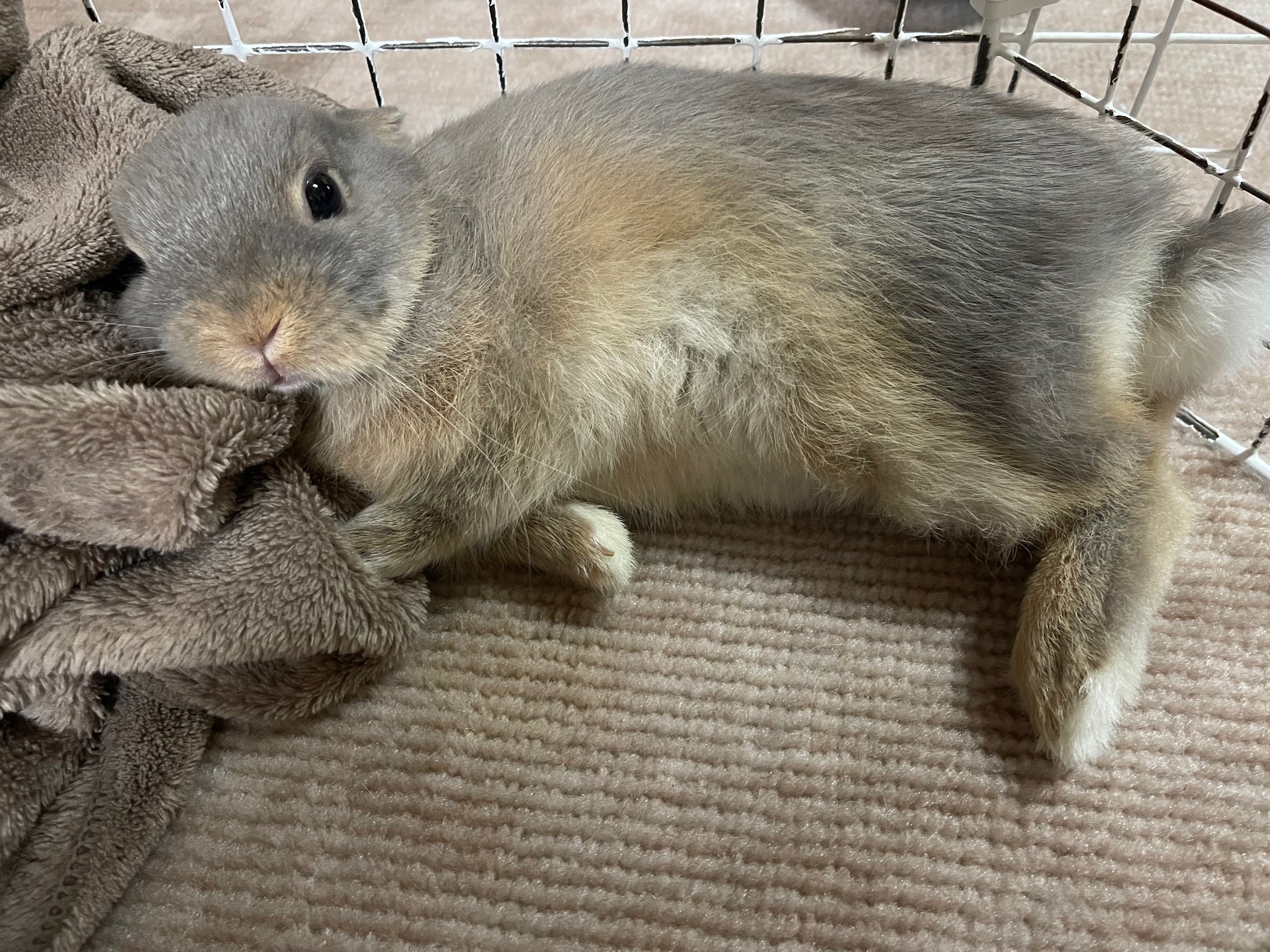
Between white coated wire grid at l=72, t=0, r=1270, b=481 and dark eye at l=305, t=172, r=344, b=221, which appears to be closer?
dark eye at l=305, t=172, r=344, b=221

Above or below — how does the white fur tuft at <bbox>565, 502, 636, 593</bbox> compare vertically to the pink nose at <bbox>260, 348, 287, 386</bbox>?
below

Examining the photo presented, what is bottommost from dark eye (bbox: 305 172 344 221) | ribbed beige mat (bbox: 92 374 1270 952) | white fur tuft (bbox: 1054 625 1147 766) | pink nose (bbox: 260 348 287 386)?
ribbed beige mat (bbox: 92 374 1270 952)

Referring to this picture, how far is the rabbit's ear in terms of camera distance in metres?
1.05

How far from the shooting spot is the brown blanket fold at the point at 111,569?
840 millimetres

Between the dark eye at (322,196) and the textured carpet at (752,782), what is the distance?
0.47 metres

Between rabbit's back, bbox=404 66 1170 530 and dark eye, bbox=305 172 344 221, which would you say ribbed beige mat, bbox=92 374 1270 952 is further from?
dark eye, bbox=305 172 344 221

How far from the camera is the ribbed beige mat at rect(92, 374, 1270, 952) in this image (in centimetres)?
86

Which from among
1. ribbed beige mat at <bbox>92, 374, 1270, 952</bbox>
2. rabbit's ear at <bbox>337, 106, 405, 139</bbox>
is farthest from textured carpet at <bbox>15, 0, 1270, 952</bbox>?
rabbit's ear at <bbox>337, 106, 405, 139</bbox>

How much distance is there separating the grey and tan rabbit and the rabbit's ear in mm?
54

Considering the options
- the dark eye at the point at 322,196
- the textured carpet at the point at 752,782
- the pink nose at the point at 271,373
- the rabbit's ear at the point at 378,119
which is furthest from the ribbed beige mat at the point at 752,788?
the rabbit's ear at the point at 378,119

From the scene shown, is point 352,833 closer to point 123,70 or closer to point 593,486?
point 593,486

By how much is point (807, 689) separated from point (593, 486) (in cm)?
35

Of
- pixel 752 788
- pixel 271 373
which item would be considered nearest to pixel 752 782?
pixel 752 788

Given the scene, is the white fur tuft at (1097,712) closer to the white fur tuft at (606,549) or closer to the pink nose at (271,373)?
the white fur tuft at (606,549)
